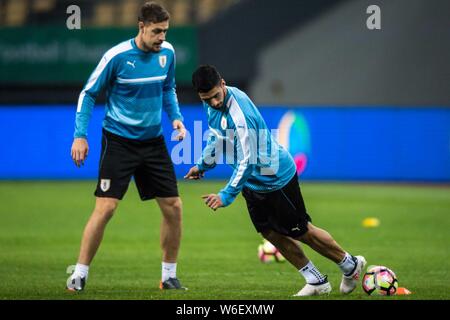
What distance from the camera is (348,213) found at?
53.3 feet

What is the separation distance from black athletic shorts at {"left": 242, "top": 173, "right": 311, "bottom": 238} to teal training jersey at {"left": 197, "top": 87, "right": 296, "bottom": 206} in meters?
0.06

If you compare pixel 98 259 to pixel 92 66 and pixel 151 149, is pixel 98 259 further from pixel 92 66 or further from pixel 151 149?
pixel 92 66

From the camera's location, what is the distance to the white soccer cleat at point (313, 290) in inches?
317

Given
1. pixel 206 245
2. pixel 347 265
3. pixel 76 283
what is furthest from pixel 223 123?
pixel 206 245

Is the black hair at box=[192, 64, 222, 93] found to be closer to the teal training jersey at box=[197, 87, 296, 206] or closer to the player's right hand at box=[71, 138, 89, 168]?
the teal training jersey at box=[197, 87, 296, 206]

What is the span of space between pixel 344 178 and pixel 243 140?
16.6 meters

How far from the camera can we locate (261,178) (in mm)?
7980

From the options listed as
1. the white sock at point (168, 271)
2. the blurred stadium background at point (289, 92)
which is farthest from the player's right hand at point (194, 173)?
the blurred stadium background at point (289, 92)

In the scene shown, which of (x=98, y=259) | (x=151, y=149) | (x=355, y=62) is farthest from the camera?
(x=355, y=62)

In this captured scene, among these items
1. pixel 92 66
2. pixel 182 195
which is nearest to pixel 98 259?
pixel 182 195

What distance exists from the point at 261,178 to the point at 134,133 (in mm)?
1177

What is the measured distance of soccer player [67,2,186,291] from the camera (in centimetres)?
814

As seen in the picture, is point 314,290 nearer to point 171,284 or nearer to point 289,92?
point 171,284

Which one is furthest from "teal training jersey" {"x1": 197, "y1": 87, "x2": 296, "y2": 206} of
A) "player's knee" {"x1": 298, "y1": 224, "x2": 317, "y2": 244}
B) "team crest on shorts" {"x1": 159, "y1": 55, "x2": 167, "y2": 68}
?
"team crest on shorts" {"x1": 159, "y1": 55, "x2": 167, "y2": 68}
